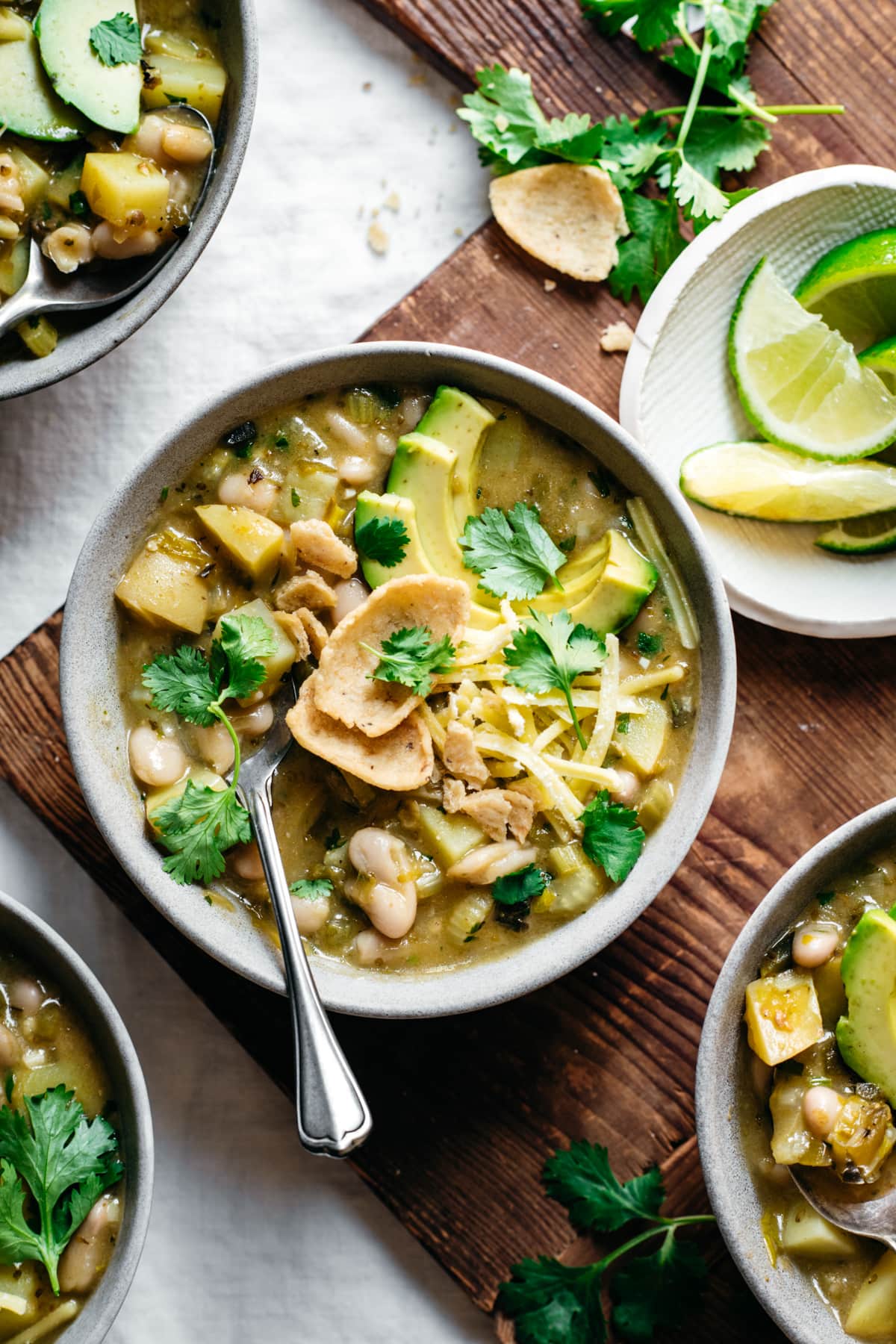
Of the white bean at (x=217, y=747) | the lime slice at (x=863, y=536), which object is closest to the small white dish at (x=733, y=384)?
the lime slice at (x=863, y=536)

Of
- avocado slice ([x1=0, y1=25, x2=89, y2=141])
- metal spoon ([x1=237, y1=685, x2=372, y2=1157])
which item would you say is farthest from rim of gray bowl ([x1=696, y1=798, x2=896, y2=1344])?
avocado slice ([x1=0, y1=25, x2=89, y2=141])

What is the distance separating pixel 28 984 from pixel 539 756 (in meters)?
1.31

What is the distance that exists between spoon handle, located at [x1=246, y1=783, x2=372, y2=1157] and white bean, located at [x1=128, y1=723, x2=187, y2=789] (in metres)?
0.20

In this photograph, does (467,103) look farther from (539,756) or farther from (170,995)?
(170,995)

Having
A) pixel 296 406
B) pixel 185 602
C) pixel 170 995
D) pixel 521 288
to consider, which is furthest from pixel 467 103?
pixel 170 995

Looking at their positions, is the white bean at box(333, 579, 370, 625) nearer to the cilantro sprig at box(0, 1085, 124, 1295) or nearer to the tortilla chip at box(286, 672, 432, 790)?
the tortilla chip at box(286, 672, 432, 790)

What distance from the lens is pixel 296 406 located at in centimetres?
294

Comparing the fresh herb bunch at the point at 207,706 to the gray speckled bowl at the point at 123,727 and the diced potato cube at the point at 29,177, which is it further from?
the diced potato cube at the point at 29,177

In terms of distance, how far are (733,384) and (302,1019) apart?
189 cm

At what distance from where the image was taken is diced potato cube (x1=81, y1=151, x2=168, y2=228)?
2.84 m

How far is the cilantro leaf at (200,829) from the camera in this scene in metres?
2.73

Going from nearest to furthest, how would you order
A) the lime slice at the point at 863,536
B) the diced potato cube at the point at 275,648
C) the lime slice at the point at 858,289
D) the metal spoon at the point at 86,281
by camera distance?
1. the diced potato cube at the point at 275,648
2. the metal spoon at the point at 86,281
3. the lime slice at the point at 858,289
4. the lime slice at the point at 863,536

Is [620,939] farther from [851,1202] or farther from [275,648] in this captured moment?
[275,648]

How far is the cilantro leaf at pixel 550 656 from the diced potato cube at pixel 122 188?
1.28 meters
